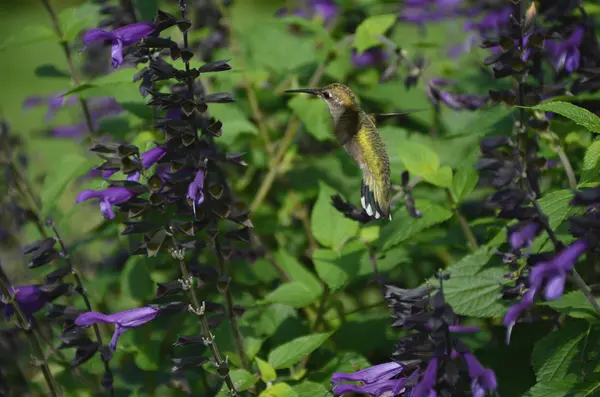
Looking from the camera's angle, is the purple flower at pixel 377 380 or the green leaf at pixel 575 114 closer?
the purple flower at pixel 377 380

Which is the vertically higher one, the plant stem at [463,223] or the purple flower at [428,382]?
the purple flower at [428,382]

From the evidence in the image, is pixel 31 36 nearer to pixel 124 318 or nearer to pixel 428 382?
pixel 124 318

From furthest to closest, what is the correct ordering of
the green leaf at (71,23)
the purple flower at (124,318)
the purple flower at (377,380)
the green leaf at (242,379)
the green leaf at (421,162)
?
the green leaf at (71,23) → the green leaf at (421,162) → the green leaf at (242,379) → the purple flower at (124,318) → the purple flower at (377,380)

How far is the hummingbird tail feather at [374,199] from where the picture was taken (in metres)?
1.81

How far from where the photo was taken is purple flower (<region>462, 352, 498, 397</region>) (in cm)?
135

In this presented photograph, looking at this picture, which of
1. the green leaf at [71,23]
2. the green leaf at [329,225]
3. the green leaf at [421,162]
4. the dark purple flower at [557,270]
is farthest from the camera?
the green leaf at [71,23]

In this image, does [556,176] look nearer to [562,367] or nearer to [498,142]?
[498,142]

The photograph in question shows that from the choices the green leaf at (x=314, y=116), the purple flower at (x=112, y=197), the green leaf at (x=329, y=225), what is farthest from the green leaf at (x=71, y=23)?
the green leaf at (x=329, y=225)

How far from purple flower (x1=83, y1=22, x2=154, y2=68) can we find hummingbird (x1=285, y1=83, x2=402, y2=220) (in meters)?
0.42

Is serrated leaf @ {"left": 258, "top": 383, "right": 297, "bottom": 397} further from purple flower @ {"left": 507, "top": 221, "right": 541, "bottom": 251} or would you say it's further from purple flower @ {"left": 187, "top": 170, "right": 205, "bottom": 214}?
purple flower @ {"left": 507, "top": 221, "right": 541, "bottom": 251}

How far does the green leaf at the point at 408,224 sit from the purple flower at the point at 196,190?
52 centimetres

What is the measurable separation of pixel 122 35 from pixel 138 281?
904 mm

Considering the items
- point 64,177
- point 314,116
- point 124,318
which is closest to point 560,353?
point 124,318

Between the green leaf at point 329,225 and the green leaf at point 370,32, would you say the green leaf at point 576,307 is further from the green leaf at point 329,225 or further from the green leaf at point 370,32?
the green leaf at point 370,32
